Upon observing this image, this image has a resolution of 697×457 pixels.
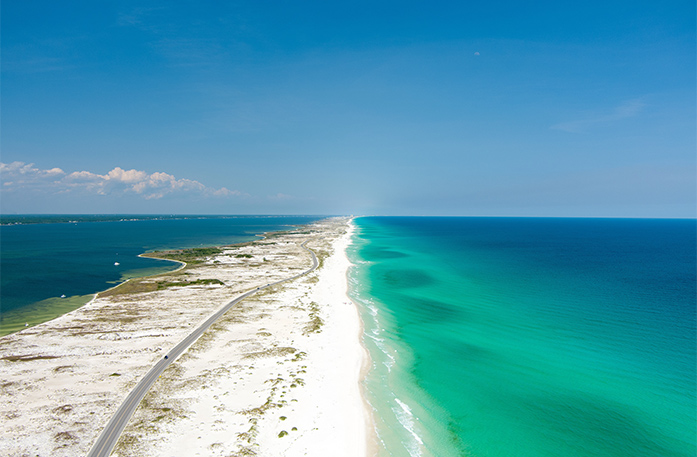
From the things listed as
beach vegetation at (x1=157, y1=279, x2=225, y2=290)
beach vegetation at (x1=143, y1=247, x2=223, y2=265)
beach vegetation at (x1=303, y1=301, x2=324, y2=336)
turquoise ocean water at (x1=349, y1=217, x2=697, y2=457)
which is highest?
beach vegetation at (x1=143, y1=247, x2=223, y2=265)

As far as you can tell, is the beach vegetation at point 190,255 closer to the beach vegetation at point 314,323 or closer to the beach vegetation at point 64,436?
the beach vegetation at point 314,323

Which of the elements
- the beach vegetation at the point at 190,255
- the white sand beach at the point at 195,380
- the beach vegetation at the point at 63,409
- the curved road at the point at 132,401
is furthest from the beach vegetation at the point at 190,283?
the beach vegetation at the point at 63,409

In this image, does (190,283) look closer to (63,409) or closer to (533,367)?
(63,409)

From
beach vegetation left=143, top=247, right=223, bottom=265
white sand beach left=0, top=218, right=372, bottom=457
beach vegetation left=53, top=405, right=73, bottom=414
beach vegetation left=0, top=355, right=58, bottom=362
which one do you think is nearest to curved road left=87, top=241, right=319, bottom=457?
white sand beach left=0, top=218, right=372, bottom=457

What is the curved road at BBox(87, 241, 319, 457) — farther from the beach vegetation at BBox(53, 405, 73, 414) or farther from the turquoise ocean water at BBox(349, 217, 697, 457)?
the turquoise ocean water at BBox(349, 217, 697, 457)

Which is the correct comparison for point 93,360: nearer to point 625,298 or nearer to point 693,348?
point 693,348
